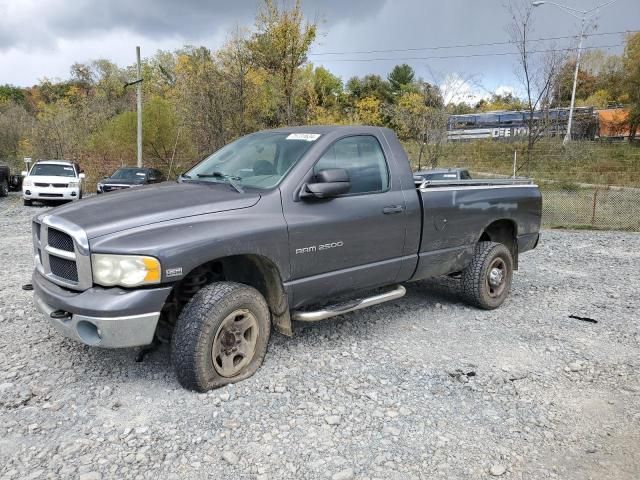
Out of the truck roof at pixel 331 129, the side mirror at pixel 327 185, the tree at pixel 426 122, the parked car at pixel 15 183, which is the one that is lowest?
the parked car at pixel 15 183

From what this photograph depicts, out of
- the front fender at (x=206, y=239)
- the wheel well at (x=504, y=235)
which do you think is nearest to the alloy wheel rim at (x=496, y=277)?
the wheel well at (x=504, y=235)

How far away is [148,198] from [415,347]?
2.57 m

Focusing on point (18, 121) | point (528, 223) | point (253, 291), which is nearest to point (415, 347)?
point (253, 291)

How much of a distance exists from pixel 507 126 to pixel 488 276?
1310 inches

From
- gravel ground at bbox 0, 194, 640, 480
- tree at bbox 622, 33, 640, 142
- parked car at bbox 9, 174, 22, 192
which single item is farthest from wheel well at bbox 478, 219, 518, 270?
tree at bbox 622, 33, 640, 142

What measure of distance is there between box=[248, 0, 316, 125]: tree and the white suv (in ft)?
25.3

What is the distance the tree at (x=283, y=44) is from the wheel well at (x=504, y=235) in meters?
13.5

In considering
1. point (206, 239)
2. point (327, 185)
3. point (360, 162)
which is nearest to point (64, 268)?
point (206, 239)

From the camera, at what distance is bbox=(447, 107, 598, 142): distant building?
26.6 metres

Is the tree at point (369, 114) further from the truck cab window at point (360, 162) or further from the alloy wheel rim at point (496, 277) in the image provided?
the truck cab window at point (360, 162)

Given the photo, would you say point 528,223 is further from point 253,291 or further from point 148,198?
point 148,198

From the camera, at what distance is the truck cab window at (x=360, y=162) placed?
14.4 feet

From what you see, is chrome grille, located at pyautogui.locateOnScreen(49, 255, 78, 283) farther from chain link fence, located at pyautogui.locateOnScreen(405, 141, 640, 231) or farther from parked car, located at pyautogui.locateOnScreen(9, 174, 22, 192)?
parked car, located at pyautogui.locateOnScreen(9, 174, 22, 192)

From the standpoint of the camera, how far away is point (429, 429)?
10.8 feet
